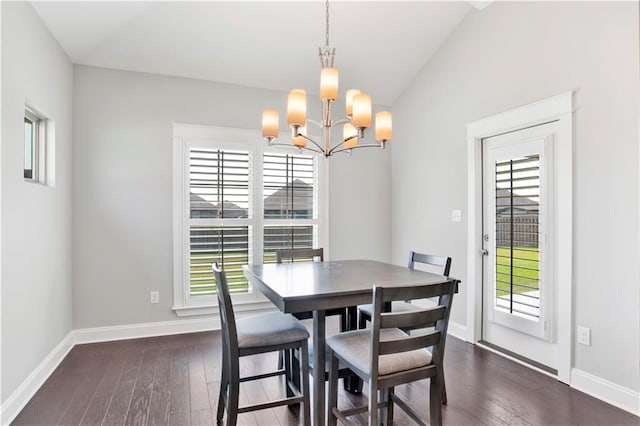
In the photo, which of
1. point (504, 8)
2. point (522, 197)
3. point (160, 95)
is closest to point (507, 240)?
point (522, 197)

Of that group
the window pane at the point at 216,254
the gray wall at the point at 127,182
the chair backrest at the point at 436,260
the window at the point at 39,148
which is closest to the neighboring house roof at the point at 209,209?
the window pane at the point at 216,254

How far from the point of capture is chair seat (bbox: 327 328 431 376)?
175 centimetres

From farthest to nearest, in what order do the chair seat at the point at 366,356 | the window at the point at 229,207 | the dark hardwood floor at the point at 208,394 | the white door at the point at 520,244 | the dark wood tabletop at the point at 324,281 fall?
1. the window at the point at 229,207
2. the white door at the point at 520,244
3. the dark hardwood floor at the point at 208,394
4. the dark wood tabletop at the point at 324,281
5. the chair seat at the point at 366,356

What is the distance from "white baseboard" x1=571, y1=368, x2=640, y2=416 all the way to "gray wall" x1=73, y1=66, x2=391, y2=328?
11.6 feet

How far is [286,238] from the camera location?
4.25 meters

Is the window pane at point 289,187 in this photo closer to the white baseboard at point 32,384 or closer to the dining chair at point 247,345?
the dining chair at point 247,345

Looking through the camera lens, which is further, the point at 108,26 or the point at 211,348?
the point at 211,348

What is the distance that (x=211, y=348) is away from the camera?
11.0 ft

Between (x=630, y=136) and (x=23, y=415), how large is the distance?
413cm

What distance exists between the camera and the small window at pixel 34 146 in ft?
8.89

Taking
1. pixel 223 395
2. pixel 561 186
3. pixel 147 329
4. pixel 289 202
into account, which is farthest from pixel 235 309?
pixel 561 186

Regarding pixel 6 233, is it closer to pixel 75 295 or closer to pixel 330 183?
pixel 75 295

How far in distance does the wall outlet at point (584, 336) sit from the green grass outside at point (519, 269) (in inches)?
17.8

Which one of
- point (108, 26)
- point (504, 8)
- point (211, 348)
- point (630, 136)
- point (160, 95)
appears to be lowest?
point (211, 348)
